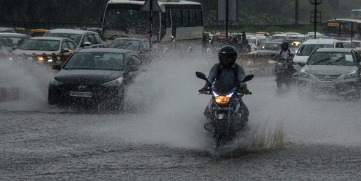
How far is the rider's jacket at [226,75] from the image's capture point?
14.6 meters

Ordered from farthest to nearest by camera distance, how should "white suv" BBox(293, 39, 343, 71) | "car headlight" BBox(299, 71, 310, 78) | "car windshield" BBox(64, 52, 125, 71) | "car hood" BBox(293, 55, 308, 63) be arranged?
"white suv" BBox(293, 39, 343, 71)
"car hood" BBox(293, 55, 308, 63)
"car headlight" BBox(299, 71, 310, 78)
"car windshield" BBox(64, 52, 125, 71)

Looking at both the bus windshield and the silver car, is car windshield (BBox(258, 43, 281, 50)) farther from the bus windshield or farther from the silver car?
the silver car

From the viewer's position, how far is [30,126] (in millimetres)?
18109

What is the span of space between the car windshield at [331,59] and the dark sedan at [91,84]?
7.35 metres

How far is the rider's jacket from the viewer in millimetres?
14646

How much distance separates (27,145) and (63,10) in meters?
75.6

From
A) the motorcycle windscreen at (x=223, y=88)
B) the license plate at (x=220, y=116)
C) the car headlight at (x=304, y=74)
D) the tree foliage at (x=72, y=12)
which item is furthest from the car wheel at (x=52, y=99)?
the tree foliage at (x=72, y=12)

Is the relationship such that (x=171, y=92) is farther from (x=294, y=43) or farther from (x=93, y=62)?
(x=294, y=43)

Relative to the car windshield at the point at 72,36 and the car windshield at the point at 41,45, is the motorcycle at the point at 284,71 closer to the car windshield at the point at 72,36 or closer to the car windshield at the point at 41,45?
the car windshield at the point at 41,45

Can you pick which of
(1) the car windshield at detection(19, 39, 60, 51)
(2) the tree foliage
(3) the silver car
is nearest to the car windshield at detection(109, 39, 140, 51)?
(1) the car windshield at detection(19, 39, 60, 51)

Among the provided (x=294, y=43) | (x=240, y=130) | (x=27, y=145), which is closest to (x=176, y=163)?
(x=240, y=130)

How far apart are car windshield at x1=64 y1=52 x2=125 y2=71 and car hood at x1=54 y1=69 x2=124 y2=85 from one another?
1.57 feet

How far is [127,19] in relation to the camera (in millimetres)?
48844

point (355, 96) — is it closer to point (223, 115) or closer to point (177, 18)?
point (223, 115)
